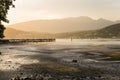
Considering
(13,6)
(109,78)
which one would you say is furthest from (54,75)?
(13,6)

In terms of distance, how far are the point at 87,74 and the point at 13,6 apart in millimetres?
21979

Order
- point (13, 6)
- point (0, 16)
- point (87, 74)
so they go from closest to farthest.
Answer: point (87, 74)
point (13, 6)
point (0, 16)

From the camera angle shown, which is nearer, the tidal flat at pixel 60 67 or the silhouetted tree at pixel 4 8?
the tidal flat at pixel 60 67

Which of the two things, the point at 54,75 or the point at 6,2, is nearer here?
the point at 54,75

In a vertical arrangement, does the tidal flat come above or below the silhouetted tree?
below

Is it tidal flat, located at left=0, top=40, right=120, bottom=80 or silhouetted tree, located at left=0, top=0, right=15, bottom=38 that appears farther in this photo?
silhouetted tree, located at left=0, top=0, right=15, bottom=38

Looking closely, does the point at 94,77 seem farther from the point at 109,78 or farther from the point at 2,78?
the point at 2,78

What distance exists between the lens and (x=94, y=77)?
114ft

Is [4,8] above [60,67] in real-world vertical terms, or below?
above

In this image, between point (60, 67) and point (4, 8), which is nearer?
point (60, 67)

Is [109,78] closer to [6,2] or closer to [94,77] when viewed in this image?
[94,77]

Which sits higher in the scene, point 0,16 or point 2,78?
point 0,16

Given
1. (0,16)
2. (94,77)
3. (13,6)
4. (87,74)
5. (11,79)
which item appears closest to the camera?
(11,79)

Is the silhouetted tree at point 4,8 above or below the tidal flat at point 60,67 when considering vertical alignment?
above
